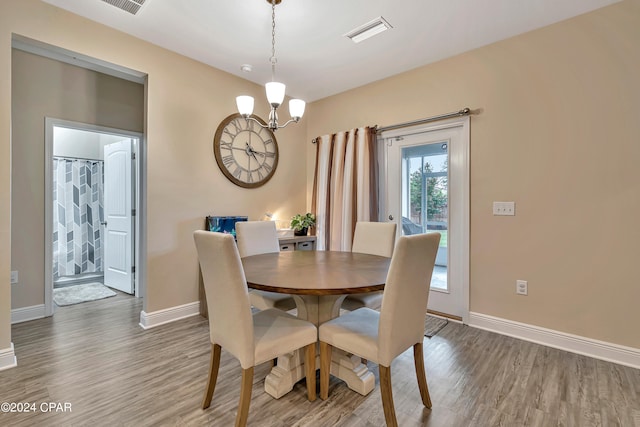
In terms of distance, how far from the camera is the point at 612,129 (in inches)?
87.3

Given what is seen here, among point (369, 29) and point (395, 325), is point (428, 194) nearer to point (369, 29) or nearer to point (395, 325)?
point (369, 29)

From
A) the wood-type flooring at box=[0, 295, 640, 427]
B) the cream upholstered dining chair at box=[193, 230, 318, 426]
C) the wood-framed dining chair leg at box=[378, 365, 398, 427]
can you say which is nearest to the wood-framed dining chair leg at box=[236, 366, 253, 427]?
the cream upholstered dining chair at box=[193, 230, 318, 426]

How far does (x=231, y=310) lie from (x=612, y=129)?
2927 millimetres

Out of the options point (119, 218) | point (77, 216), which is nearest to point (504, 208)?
point (119, 218)

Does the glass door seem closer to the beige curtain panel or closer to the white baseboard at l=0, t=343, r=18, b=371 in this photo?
the beige curtain panel

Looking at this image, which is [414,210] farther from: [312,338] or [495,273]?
[312,338]

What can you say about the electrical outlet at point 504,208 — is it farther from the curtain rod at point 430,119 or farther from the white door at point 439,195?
the curtain rod at point 430,119

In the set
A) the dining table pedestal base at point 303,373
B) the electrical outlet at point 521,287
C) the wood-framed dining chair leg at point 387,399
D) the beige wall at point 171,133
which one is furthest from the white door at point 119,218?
the electrical outlet at point 521,287

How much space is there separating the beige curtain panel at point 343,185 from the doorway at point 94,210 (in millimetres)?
2222

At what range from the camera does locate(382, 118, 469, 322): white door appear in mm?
2932

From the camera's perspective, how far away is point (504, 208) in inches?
105

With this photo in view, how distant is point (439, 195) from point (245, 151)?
227 centimetres

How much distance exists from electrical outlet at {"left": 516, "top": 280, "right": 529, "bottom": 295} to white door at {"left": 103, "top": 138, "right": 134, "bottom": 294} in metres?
4.27

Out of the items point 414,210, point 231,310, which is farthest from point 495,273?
point 231,310
